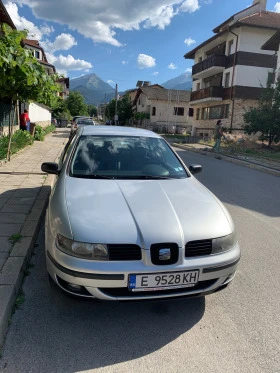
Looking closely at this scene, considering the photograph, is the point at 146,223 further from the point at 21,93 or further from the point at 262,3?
the point at 262,3

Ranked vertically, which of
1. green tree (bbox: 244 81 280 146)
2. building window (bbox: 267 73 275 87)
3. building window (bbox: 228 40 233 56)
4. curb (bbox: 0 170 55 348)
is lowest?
curb (bbox: 0 170 55 348)

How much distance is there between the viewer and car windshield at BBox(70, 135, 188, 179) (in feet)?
12.5

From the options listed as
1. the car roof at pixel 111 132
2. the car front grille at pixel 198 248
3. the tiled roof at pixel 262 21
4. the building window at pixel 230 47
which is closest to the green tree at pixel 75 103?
the building window at pixel 230 47

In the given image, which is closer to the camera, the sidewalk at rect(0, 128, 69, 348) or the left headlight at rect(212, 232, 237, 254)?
the left headlight at rect(212, 232, 237, 254)

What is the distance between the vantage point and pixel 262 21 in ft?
88.9

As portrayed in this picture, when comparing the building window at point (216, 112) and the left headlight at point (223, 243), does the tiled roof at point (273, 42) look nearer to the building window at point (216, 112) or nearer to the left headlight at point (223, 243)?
the building window at point (216, 112)

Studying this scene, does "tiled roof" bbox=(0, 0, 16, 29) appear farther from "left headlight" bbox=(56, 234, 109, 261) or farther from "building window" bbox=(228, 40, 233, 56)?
"building window" bbox=(228, 40, 233, 56)

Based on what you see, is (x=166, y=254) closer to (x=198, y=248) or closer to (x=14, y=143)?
(x=198, y=248)

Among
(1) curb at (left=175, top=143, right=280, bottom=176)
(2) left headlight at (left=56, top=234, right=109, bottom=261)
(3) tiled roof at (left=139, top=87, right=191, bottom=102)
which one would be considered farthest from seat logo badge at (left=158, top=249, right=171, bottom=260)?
(3) tiled roof at (left=139, top=87, right=191, bottom=102)

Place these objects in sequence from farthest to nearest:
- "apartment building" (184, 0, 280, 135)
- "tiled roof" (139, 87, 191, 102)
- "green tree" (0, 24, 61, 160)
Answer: "tiled roof" (139, 87, 191, 102), "apartment building" (184, 0, 280, 135), "green tree" (0, 24, 61, 160)

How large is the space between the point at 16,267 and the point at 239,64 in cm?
2835

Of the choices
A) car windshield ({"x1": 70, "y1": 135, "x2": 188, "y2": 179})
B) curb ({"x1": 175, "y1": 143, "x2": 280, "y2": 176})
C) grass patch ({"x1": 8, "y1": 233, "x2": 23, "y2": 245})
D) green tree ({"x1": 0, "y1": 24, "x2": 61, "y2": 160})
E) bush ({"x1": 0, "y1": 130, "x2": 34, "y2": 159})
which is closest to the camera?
car windshield ({"x1": 70, "y1": 135, "x2": 188, "y2": 179})

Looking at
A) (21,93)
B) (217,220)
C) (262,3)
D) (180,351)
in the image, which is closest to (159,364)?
(180,351)

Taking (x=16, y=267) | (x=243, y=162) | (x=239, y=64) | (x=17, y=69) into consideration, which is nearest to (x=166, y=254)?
(x=16, y=267)
